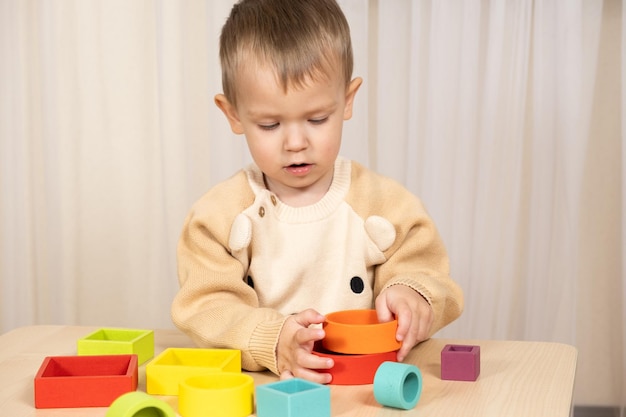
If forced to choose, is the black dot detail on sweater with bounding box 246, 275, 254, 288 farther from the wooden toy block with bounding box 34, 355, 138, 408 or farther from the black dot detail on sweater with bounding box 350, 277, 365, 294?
the wooden toy block with bounding box 34, 355, 138, 408

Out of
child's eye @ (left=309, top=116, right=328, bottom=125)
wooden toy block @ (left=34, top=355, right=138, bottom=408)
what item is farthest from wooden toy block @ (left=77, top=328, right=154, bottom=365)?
child's eye @ (left=309, top=116, right=328, bottom=125)

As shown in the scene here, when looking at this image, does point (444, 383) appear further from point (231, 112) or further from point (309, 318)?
point (231, 112)

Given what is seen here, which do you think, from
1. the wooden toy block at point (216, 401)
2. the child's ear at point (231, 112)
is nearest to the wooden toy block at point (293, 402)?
the wooden toy block at point (216, 401)

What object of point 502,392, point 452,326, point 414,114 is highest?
point 414,114

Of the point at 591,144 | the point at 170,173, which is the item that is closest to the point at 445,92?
the point at 591,144

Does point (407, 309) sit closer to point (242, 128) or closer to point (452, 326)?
point (242, 128)

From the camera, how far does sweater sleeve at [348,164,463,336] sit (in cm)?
112

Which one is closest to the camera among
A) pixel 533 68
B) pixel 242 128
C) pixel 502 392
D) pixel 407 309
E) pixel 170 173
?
pixel 502 392

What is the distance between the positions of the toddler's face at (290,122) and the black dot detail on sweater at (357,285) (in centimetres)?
15

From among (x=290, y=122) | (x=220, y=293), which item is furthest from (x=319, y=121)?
(x=220, y=293)

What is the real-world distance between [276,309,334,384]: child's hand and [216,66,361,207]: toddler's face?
244 mm

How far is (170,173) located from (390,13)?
0.65m

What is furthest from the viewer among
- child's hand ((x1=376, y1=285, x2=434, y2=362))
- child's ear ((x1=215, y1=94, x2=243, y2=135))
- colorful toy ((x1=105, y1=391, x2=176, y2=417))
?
child's ear ((x1=215, y1=94, x2=243, y2=135))

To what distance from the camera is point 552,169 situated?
184 centimetres
